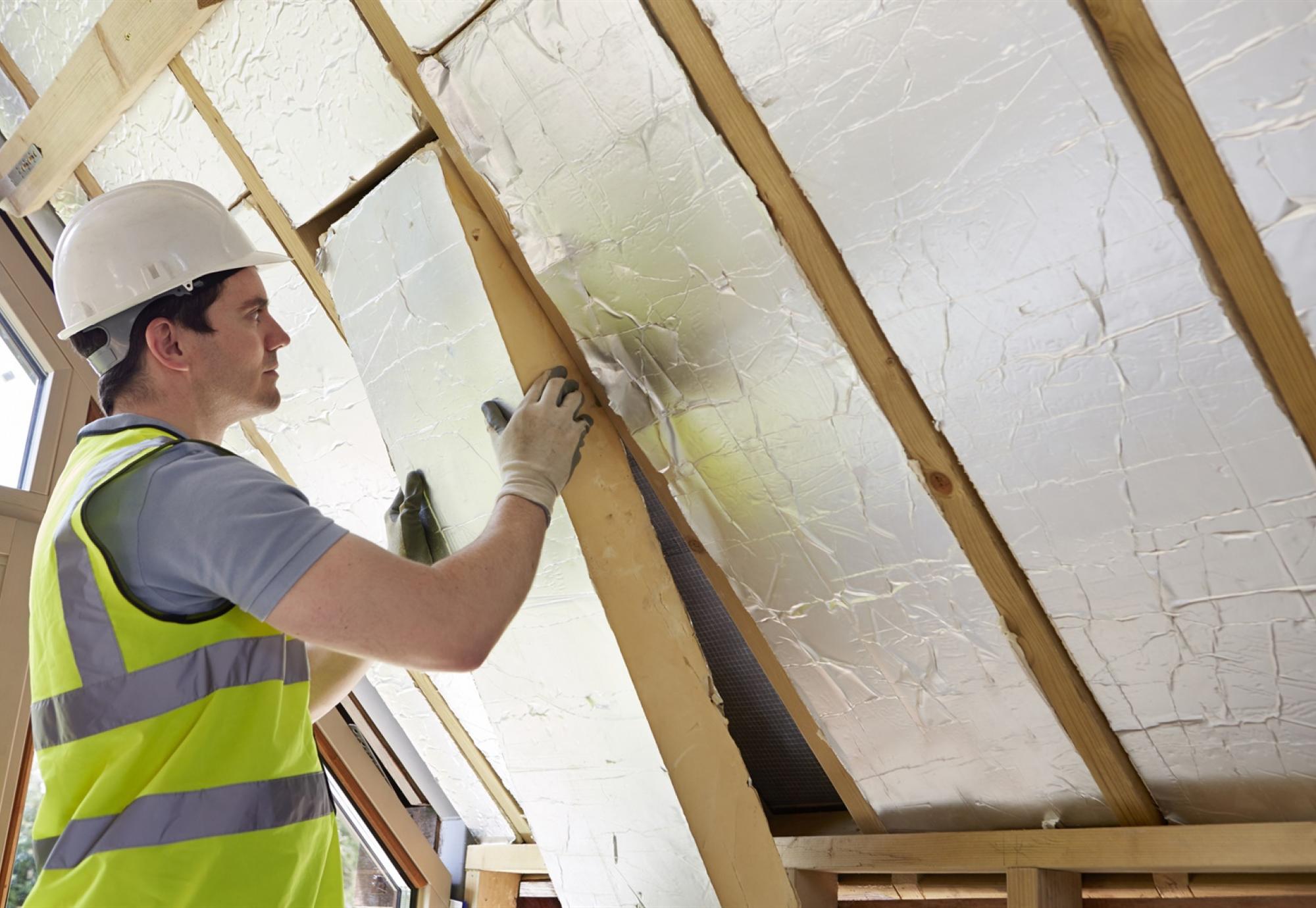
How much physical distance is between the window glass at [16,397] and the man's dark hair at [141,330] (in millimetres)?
1250

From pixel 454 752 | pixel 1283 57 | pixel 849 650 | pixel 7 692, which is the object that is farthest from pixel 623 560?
pixel 7 692

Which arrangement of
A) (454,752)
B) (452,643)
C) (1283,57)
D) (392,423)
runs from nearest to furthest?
1. (1283,57)
2. (452,643)
3. (392,423)
4. (454,752)

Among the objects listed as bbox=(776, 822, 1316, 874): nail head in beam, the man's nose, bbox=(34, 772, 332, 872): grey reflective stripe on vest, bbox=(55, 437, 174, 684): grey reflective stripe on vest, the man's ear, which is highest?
the man's nose

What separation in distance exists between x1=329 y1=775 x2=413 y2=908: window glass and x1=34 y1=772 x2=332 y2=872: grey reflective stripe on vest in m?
1.67

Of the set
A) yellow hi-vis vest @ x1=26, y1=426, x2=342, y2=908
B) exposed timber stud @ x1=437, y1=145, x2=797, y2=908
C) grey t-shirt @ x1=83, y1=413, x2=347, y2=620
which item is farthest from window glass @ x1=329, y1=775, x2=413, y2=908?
grey t-shirt @ x1=83, y1=413, x2=347, y2=620

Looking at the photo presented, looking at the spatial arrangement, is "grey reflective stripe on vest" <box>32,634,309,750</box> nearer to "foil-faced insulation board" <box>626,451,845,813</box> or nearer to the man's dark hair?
the man's dark hair

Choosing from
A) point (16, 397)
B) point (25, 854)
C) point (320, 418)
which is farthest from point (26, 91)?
point (25, 854)

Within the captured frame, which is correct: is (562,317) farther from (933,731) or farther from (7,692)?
(7,692)

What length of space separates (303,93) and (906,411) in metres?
1.08

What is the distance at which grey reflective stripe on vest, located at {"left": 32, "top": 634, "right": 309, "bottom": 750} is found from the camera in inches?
46.1

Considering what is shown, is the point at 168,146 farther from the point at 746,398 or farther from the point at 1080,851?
the point at 1080,851

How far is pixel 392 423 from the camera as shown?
5.74ft

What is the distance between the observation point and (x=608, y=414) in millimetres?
1683

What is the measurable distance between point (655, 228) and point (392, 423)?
0.58m
